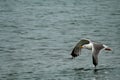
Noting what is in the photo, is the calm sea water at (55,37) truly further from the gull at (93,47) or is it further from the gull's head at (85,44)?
the gull's head at (85,44)

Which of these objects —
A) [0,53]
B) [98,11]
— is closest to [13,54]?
[0,53]

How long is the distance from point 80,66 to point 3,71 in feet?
9.43

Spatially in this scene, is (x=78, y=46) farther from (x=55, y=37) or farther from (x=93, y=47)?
(x=55, y=37)

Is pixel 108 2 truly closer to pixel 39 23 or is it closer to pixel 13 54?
pixel 39 23

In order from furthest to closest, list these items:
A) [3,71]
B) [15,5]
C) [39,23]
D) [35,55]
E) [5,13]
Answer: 1. [15,5]
2. [5,13]
3. [39,23]
4. [35,55]
5. [3,71]

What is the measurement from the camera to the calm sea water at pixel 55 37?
1928cm

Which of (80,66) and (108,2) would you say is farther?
(108,2)

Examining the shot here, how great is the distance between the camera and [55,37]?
26.3m

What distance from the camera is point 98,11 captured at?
33781 mm

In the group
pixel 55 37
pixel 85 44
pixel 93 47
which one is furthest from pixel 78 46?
pixel 55 37

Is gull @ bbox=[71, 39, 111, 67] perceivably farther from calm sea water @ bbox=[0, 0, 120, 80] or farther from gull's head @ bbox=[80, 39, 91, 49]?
calm sea water @ bbox=[0, 0, 120, 80]

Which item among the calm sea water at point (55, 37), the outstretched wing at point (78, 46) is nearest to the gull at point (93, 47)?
the outstretched wing at point (78, 46)

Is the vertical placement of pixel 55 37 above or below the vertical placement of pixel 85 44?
below

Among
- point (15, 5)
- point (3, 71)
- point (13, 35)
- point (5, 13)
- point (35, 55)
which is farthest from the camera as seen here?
point (15, 5)
